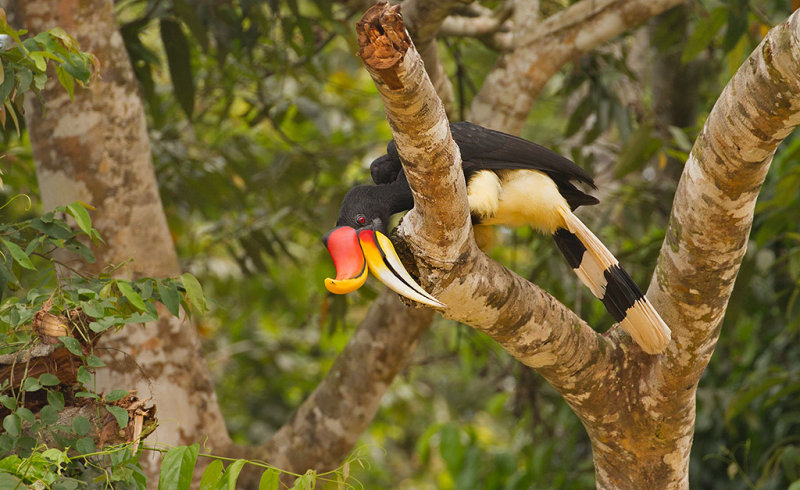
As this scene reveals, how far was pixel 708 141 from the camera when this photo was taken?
1965 millimetres

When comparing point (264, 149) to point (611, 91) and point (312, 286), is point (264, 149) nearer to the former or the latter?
point (312, 286)

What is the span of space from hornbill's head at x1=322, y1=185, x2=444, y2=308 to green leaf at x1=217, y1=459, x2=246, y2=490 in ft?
1.45

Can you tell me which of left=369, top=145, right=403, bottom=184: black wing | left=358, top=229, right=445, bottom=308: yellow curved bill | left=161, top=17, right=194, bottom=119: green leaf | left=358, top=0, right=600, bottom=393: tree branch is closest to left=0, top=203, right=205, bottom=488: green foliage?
left=358, top=229, right=445, bottom=308: yellow curved bill

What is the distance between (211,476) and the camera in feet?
5.30

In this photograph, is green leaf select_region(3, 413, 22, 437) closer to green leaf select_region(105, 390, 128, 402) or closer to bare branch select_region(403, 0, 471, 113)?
green leaf select_region(105, 390, 128, 402)

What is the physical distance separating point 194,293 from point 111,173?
1018mm

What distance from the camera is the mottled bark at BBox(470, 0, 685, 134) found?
10.7 ft

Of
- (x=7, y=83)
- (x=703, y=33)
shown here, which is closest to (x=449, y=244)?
(x=7, y=83)

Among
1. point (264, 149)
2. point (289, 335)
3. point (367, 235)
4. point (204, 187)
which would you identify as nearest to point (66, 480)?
point (367, 235)

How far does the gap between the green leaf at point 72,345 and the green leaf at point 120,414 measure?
132 mm

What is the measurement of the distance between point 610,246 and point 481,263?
2.68 metres

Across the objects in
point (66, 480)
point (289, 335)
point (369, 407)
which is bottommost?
point (289, 335)

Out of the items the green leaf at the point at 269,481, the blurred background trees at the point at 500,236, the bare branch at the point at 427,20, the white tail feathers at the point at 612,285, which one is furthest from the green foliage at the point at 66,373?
the bare branch at the point at 427,20

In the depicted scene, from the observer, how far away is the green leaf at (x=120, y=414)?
1650 millimetres
